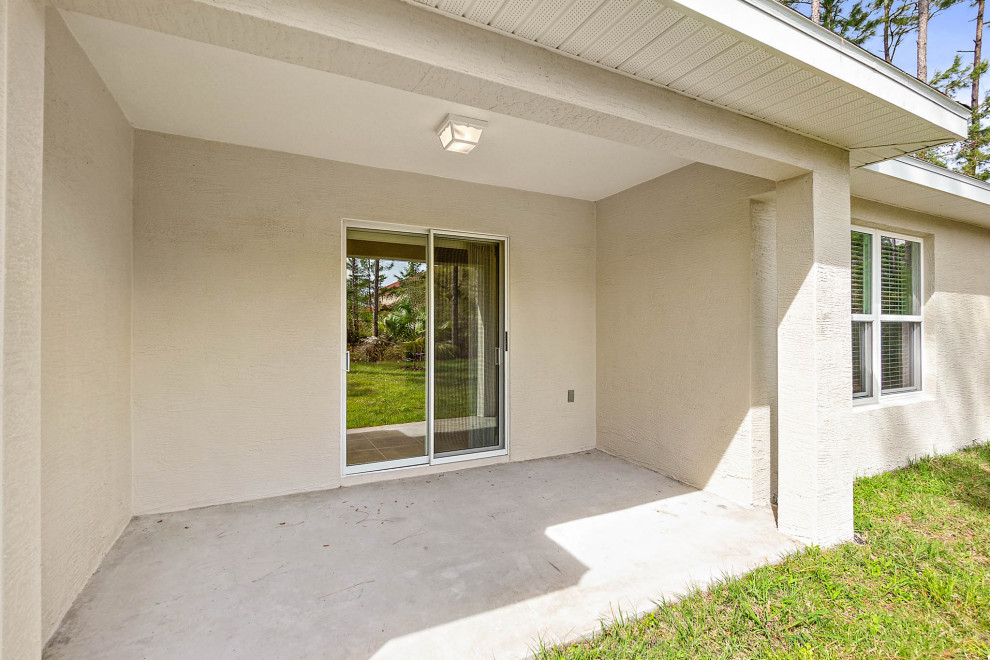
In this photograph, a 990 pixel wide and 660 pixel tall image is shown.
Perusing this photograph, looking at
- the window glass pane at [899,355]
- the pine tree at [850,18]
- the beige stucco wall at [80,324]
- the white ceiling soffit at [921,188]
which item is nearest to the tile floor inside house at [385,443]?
the beige stucco wall at [80,324]

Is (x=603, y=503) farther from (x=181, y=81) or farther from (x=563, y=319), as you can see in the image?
(x=181, y=81)

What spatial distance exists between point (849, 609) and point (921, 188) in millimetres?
3194

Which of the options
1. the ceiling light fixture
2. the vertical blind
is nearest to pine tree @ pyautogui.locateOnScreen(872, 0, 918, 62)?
the vertical blind

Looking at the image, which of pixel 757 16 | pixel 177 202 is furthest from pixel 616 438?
pixel 177 202

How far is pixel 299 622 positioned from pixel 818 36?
3.48 m

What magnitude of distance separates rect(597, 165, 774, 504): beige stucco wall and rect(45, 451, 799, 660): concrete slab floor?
45 cm

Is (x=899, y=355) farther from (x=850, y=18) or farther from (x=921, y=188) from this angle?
(x=850, y=18)

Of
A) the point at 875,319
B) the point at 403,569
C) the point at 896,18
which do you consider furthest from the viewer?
the point at 896,18

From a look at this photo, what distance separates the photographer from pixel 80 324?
2262mm

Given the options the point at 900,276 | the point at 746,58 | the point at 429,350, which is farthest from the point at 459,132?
the point at 900,276

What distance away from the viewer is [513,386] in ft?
14.4

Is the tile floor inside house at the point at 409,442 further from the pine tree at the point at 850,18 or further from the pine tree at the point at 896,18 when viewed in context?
the pine tree at the point at 896,18

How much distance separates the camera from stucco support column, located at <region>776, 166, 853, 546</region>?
2648 millimetres

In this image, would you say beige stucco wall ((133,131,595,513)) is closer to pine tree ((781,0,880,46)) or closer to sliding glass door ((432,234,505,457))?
sliding glass door ((432,234,505,457))
